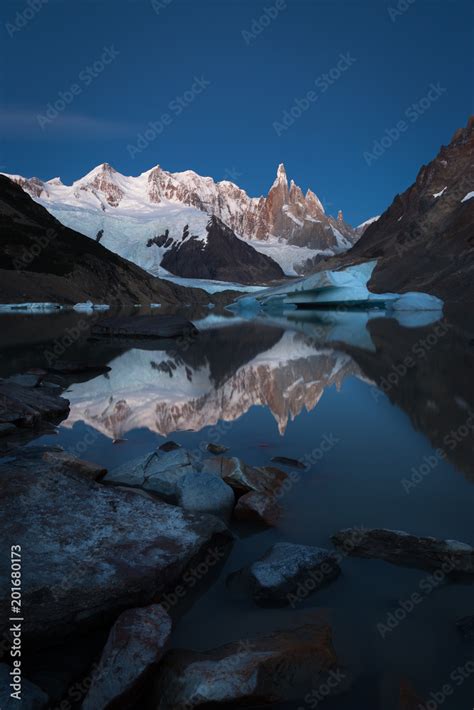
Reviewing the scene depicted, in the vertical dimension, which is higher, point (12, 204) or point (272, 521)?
point (12, 204)

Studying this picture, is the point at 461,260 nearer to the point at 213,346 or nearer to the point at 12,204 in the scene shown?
the point at 213,346

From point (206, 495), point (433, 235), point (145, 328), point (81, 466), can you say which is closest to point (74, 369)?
point (81, 466)

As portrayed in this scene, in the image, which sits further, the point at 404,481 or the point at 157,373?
the point at 157,373

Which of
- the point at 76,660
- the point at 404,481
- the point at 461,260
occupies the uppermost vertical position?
the point at 461,260

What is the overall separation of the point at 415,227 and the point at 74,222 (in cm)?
12233

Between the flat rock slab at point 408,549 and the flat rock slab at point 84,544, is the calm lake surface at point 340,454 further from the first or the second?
the flat rock slab at point 84,544

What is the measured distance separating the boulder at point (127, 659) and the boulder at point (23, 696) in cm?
24

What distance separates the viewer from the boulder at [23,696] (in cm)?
260

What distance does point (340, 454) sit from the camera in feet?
22.3

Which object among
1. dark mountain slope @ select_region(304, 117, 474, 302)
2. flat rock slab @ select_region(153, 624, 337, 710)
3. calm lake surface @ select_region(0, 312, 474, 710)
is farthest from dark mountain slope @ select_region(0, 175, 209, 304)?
flat rock slab @ select_region(153, 624, 337, 710)

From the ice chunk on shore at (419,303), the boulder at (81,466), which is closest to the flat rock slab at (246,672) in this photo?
the boulder at (81,466)

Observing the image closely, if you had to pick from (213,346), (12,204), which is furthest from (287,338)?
(12,204)

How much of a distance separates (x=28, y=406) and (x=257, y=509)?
5.24m

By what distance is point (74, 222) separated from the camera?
180 m
